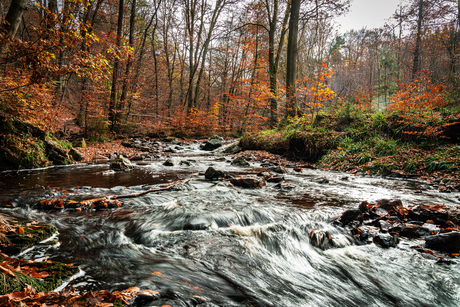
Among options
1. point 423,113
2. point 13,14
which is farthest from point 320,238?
point 13,14

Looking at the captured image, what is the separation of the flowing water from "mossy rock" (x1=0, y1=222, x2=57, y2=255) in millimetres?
135

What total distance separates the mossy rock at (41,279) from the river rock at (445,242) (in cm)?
427

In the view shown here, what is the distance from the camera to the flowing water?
2.16 meters

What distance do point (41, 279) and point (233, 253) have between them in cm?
190

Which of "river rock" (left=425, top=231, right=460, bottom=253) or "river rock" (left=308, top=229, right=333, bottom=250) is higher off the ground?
"river rock" (left=425, top=231, right=460, bottom=253)

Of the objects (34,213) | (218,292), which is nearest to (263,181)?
(218,292)

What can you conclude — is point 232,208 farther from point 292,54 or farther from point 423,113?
point 292,54

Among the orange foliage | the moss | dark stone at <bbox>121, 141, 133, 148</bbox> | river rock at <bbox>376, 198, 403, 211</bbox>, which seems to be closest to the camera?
the moss

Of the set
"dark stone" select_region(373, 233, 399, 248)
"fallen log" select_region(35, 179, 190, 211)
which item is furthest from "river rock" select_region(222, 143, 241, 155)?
"dark stone" select_region(373, 233, 399, 248)

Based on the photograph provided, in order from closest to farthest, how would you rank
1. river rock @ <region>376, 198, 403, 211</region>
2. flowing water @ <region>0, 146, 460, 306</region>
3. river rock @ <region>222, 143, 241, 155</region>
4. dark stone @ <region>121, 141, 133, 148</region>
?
flowing water @ <region>0, 146, 460, 306</region>
river rock @ <region>376, 198, 403, 211</region>
dark stone @ <region>121, 141, 133, 148</region>
river rock @ <region>222, 143, 241, 155</region>

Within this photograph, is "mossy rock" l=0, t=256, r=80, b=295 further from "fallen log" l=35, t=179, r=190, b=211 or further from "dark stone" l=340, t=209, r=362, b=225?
"dark stone" l=340, t=209, r=362, b=225

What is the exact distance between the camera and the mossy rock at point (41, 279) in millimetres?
1404

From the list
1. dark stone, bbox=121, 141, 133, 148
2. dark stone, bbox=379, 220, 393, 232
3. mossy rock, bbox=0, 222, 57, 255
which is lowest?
mossy rock, bbox=0, 222, 57, 255

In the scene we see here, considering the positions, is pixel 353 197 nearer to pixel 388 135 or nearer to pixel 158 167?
pixel 388 135
